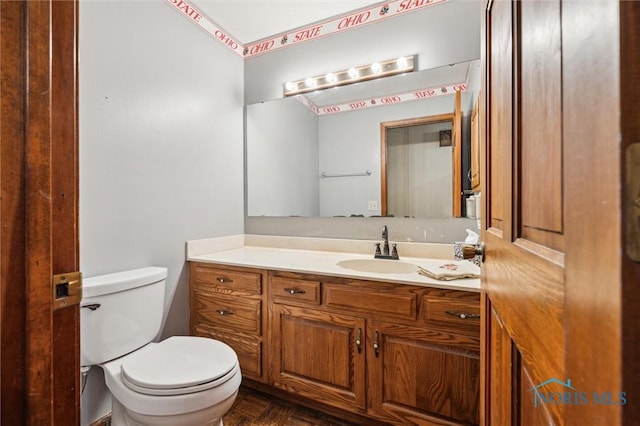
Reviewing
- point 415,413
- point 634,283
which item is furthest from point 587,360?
point 415,413

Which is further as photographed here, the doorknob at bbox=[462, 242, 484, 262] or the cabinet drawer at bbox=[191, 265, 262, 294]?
the cabinet drawer at bbox=[191, 265, 262, 294]

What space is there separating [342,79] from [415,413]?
2007mm

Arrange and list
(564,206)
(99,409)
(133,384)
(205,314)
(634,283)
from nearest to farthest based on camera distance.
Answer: (634,283)
(564,206)
(133,384)
(99,409)
(205,314)

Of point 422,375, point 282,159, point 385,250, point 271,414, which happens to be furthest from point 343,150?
point 271,414

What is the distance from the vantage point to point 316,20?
2025 millimetres

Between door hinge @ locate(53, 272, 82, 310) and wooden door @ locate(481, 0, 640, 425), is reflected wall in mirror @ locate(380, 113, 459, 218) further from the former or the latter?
door hinge @ locate(53, 272, 82, 310)

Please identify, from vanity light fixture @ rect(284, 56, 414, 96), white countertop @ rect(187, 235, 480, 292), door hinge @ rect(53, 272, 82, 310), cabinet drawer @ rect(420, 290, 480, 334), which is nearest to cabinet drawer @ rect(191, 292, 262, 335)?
white countertop @ rect(187, 235, 480, 292)

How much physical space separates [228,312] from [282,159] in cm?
118

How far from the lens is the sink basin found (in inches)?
65.7

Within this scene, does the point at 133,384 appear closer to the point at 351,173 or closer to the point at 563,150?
Result: the point at 563,150

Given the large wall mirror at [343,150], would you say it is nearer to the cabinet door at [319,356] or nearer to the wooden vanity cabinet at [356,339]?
the wooden vanity cabinet at [356,339]

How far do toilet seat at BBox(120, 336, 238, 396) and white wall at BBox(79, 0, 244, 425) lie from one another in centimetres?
37

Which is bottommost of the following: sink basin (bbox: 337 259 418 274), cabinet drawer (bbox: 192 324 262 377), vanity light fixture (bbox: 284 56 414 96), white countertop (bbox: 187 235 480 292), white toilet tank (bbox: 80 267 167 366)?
cabinet drawer (bbox: 192 324 262 377)

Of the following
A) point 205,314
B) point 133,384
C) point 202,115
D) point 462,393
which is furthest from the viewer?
point 202,115
